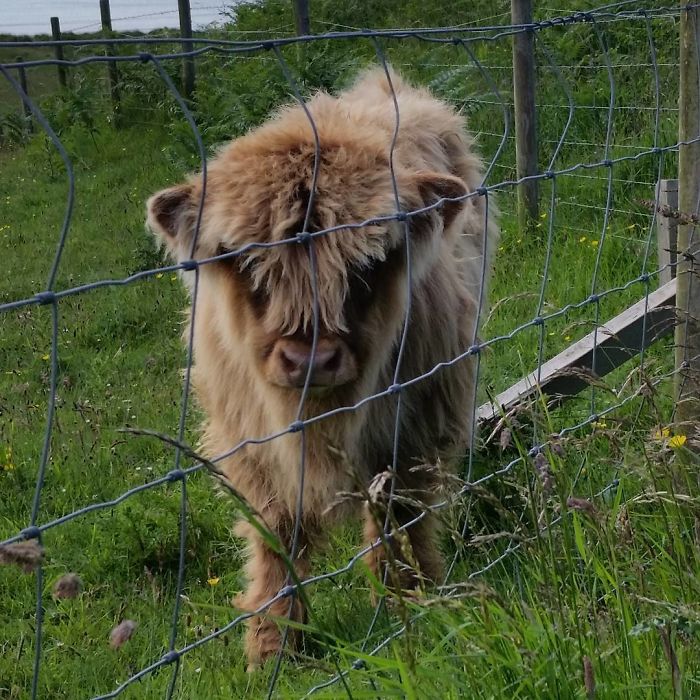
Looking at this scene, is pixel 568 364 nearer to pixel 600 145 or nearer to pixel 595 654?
pixel 595 654

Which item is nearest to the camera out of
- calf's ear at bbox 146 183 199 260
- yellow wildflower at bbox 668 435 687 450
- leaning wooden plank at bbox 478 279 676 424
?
yellow wildflower at bbox 668 435 687 450

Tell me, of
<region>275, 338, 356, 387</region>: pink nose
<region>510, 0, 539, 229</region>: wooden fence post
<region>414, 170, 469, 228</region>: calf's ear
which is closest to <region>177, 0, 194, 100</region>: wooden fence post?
<region>510, 0, 539, 229</region>: wooden fence post

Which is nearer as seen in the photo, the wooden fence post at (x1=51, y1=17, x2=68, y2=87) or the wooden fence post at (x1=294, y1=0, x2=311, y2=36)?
the wooden fence post at (x1=294, y1=0, x2=311, y2=36)

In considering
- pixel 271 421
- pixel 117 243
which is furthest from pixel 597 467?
pixel 117 243

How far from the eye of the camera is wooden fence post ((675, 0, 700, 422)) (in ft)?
10.5

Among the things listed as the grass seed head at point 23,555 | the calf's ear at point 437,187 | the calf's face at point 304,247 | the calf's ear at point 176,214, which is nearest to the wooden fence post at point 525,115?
the calf's ear at point 437,187

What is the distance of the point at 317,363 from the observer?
95.2 inches

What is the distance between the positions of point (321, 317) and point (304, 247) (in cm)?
20

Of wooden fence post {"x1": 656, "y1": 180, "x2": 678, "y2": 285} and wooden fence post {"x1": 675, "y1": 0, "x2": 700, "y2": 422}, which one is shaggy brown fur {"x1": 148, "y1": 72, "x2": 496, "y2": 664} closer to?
wooden fence post {"x1": 675, "y1": 0, "x2": 700, "y2": 422}

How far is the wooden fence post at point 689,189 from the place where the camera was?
10.5ft

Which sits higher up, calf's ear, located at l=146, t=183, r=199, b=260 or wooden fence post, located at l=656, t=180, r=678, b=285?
calf's ear, located at l=146, t=183, r=199, b=260

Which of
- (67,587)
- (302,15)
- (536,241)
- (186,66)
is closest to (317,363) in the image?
(67,587)

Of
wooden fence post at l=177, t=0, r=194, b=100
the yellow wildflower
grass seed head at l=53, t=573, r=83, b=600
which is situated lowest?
the yellow wildflower

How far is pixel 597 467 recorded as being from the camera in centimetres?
326
